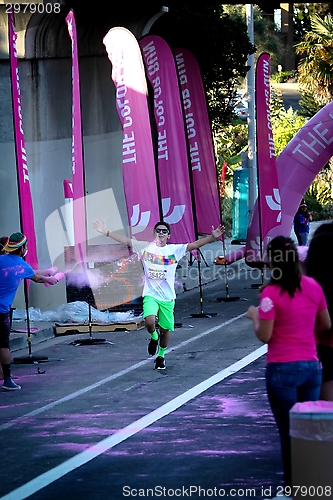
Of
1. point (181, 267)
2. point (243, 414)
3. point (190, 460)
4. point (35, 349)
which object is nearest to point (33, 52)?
point (35, 349)

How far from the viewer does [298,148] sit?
71.6 ft

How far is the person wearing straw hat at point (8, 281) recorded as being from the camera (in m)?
12.1

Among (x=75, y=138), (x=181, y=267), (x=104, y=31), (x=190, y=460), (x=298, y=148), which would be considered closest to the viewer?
(x=190, y=460)

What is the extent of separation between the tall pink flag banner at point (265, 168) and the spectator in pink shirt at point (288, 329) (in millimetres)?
12995

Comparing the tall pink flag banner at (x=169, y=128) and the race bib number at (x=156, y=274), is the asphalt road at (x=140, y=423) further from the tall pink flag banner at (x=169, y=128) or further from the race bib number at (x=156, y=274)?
the tall pink flag banner at (x=169, y=128)

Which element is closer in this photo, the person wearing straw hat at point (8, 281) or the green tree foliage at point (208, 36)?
the person wearing straw hat at point (8, 281)

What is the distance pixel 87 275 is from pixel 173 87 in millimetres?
3715

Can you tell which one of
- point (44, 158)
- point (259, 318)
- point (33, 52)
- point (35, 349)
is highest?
point (33, 52)

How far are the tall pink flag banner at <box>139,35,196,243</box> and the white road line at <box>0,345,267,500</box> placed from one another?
5.40 meters

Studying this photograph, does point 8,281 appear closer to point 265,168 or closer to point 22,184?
point 22,184

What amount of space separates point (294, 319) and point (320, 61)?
105 feet

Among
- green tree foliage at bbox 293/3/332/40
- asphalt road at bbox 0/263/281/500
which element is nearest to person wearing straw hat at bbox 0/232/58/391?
asphalt road at bbox 0/263/281/500

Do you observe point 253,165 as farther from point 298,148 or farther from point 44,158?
point 44,158

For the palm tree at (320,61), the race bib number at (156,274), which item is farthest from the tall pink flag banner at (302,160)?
the palm tree at (320,61)
